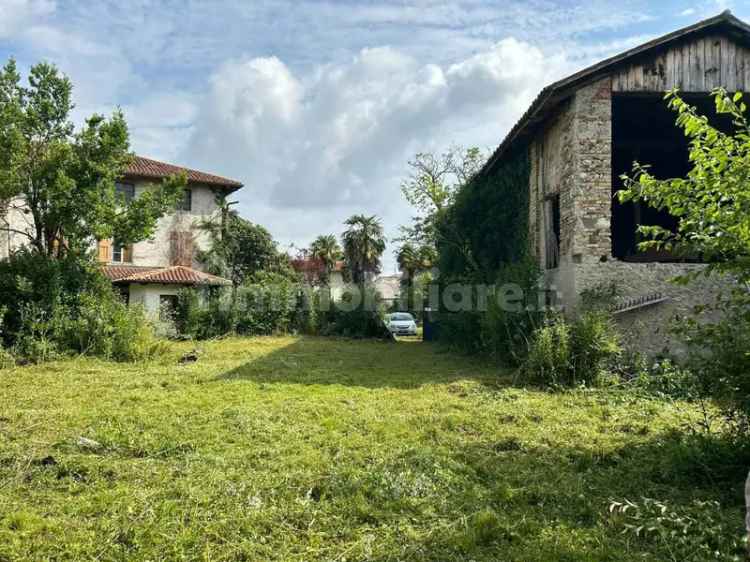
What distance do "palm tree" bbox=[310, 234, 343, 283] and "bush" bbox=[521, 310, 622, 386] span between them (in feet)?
111

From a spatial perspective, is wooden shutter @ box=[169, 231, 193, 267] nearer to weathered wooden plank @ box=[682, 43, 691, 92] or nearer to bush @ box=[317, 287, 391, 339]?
bush @ box=[317, 287, 391, 339]

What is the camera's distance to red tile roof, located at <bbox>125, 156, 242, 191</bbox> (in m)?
24.4

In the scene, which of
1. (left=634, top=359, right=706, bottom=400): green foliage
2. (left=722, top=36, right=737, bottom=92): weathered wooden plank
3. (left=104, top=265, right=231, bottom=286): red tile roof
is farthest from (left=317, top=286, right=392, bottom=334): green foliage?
(left=722, top=36, right=737, bottom=92): weathered wooden plank

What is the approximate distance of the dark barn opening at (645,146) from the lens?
38.0ft

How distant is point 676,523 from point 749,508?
119 centimetres

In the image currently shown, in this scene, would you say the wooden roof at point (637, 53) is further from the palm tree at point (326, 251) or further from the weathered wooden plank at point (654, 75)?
the palm tree at point (326, 251)

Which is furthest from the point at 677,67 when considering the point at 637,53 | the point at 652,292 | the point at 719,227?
Result: the point at 719,227

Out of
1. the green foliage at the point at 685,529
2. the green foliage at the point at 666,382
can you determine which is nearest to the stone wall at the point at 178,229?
the green foliage at the point at 666,382

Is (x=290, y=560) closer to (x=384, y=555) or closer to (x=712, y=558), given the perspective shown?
(x=384, y=555)

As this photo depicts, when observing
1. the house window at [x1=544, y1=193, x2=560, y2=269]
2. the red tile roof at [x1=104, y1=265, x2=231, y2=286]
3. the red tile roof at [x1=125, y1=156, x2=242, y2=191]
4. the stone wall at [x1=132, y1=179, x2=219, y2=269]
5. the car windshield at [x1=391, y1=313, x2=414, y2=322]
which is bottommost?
the car windshield at [x1=391, y1=313, x2=414, y2=322]

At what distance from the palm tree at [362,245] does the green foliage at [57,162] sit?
25.6m

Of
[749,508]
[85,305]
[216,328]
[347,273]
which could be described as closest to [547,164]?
[749,508]

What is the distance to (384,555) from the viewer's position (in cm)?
340

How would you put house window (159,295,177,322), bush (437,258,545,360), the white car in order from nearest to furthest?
1. bush (437,258,545,360)
2. house window (159,295,177,322)
3. the white car
